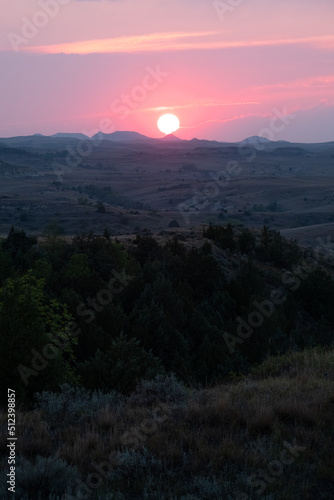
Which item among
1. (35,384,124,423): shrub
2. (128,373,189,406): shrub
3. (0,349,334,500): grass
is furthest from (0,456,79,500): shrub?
(128,373,189,406): shrub

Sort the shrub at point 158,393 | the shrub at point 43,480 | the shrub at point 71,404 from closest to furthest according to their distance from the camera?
the shrub at point 43,480, the shrub at point 71,404, the shrub at point 158,393

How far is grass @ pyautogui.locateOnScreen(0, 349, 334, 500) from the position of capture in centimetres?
443

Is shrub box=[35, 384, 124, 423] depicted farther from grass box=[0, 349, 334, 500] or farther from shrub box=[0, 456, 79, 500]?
shrub box=[0, 456, 79, 500]

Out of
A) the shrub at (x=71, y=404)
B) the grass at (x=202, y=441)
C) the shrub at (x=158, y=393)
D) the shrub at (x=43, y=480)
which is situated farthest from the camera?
the shrub at (x=158, y=393)

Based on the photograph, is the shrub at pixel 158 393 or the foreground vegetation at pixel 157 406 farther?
the shrub at pixel 158 393

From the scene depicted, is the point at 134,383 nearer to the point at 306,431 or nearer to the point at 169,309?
the point at 306,431

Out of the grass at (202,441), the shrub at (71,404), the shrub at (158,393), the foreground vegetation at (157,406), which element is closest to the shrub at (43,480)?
the foreground vegetation at (157,406)

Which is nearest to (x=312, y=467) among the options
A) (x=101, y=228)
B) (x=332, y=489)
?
(x=332, y=489)

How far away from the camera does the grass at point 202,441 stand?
443cm

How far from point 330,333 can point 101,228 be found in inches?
1494

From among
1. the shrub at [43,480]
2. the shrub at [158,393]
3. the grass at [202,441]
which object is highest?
the shrub at [43,480]

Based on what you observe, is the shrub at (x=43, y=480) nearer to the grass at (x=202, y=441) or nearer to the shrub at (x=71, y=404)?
the grass at (x=202, y=441)

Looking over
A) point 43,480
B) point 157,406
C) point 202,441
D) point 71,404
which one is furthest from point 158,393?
point 43,480

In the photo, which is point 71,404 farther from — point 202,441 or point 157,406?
point 202,441
